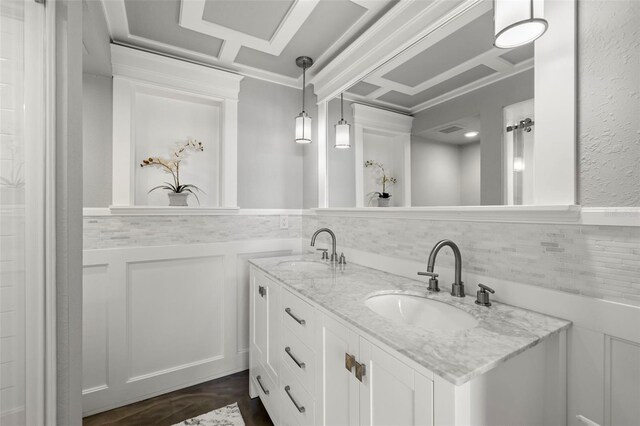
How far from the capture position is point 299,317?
1236mm

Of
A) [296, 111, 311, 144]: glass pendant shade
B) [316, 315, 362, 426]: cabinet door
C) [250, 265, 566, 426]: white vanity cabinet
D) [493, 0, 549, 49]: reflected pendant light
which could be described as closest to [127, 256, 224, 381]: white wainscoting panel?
[250, 265, 566, 426]: white vanity cabinet

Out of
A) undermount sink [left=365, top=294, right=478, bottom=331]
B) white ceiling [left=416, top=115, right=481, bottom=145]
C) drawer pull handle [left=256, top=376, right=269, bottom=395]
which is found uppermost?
white ceiling [left=416, top=115, right=481, bottom=145]

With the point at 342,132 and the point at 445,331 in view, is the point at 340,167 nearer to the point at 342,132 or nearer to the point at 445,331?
the point at 342,132

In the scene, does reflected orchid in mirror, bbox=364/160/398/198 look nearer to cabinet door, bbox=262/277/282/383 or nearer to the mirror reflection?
the mirror reflection

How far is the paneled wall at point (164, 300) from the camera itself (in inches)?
69.4

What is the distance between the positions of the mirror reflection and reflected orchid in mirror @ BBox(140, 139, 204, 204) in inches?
46.6

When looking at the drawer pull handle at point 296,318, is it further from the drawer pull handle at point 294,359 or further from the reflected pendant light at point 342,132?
the reflected pendant light at point 342,132

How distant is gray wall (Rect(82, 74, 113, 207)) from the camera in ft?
5.76

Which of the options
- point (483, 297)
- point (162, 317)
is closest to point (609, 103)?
point (483, 297)

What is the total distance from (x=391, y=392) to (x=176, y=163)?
1.94 metres

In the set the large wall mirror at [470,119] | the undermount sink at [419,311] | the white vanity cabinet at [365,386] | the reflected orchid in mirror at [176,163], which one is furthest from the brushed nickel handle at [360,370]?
the reflected orchid in mirror at [176,163]

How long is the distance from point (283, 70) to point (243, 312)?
1.84m

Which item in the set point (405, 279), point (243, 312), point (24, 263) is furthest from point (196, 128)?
point (405, 279)

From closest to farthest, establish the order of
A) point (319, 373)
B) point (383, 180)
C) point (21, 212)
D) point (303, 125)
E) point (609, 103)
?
point (21, 212) → point (609, 103) → point (319, 373) → point (383, 180) → point (303, 125)
